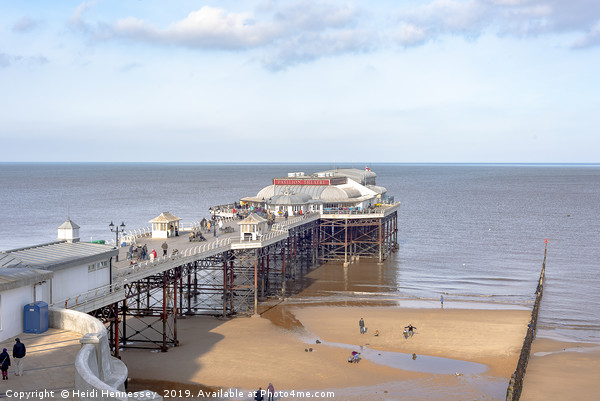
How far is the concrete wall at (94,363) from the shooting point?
53.5 feet

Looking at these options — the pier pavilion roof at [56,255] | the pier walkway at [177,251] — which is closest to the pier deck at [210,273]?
the pier walkway at [177,251]

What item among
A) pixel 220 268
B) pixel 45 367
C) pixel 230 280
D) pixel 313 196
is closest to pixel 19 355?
pixel 45 367

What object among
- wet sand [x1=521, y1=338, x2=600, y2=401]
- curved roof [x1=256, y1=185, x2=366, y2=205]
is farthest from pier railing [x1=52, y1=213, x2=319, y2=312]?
wet sand [x1=521, y1=338, x2=600, y2=401]

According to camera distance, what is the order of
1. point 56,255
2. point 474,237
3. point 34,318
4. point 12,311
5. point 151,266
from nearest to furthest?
point 12,311 → point 34,318 → point 56,255 → point 151,266 → point 474,237

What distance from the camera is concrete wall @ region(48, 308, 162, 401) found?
16.3m

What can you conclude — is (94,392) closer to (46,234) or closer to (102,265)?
(102,265)

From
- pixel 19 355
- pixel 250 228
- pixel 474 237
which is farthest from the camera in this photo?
pixel 474 237

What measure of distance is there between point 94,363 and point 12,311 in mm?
4972

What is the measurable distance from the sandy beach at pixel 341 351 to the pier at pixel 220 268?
7.22ft

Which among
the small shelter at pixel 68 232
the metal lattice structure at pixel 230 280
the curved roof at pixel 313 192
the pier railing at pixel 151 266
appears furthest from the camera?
the curved roof at pixel 313 192

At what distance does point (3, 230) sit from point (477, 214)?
79291 millimetres

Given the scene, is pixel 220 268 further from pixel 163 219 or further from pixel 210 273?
pixel 210 273

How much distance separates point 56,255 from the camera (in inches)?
1113

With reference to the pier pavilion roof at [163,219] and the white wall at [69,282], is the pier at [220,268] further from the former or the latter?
the pier pavilion roof at [163,219]
